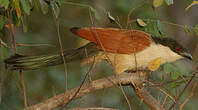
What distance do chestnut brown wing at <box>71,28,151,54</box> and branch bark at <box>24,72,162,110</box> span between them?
0.23m

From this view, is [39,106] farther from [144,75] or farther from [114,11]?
[114,11]

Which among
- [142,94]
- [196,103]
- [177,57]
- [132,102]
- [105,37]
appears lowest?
[196,103]

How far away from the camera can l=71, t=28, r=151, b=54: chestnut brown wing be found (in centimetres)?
218

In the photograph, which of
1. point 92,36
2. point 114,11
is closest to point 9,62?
point 92,36

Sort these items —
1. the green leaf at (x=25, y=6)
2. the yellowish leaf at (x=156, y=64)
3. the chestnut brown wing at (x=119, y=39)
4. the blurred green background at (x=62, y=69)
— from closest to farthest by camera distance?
the green leaf at (x=25, y=6) → the yellowish leaf at (x=156, y=64) → the chestnut brown wing at (x=119, y=39) → the blurred green background at (x=62, y=69)

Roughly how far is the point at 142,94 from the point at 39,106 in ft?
2.07

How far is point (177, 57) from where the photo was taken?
230 cm

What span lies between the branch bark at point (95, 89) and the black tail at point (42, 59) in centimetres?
24

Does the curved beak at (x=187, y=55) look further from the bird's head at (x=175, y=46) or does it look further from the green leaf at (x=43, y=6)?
the green leaf at (x=43, y=6)

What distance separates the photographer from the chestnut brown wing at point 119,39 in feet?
7.14

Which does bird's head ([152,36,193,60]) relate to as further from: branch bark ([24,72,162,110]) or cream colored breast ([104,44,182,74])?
branch bark ([24,72,162,110])

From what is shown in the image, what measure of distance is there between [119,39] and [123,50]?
94mm

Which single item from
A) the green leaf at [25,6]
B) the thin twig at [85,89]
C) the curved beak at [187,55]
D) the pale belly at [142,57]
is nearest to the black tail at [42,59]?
the pale belly at [142,57]

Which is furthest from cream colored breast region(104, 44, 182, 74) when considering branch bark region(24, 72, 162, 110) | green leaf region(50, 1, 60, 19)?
green leaf region(50, 1, 60, 19)
